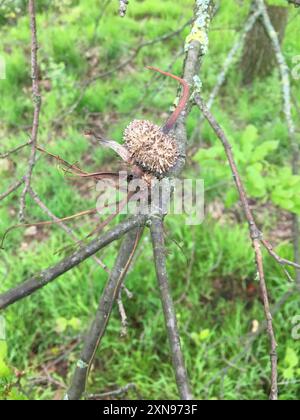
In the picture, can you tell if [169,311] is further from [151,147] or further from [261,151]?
[261,151]

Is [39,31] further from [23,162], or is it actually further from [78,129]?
[23,162]

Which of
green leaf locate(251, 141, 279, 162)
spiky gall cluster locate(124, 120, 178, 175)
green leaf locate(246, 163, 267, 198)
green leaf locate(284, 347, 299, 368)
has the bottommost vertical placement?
green leaf locate(284, 347, 299, 368)

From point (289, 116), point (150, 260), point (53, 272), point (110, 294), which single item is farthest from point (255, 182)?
point (53, 272)

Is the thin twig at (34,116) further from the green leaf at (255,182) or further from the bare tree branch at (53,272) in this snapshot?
the green leaf at (255,182)

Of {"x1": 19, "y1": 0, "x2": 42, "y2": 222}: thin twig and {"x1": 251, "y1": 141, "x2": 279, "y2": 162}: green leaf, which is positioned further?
{"x1": 251, "y1": 141, "x2": 279, "y2": 162}: green leaf

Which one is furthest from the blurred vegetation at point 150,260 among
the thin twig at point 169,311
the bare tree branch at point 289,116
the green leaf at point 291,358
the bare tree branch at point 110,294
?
the thin twig at point 169,311

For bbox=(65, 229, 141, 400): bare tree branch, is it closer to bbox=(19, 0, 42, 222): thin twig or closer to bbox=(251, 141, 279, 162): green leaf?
bbox=(19, 0, 42, 222): thin twig

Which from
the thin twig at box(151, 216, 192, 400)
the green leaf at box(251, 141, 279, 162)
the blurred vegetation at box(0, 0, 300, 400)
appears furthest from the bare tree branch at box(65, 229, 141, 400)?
the green leaf at box(251, 141, 279, 162)

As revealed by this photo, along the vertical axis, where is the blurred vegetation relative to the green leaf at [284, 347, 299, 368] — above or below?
above

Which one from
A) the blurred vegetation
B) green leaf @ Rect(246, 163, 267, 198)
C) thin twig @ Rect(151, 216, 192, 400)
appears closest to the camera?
thin twig @ Rect(151, 216, 192, 400)
